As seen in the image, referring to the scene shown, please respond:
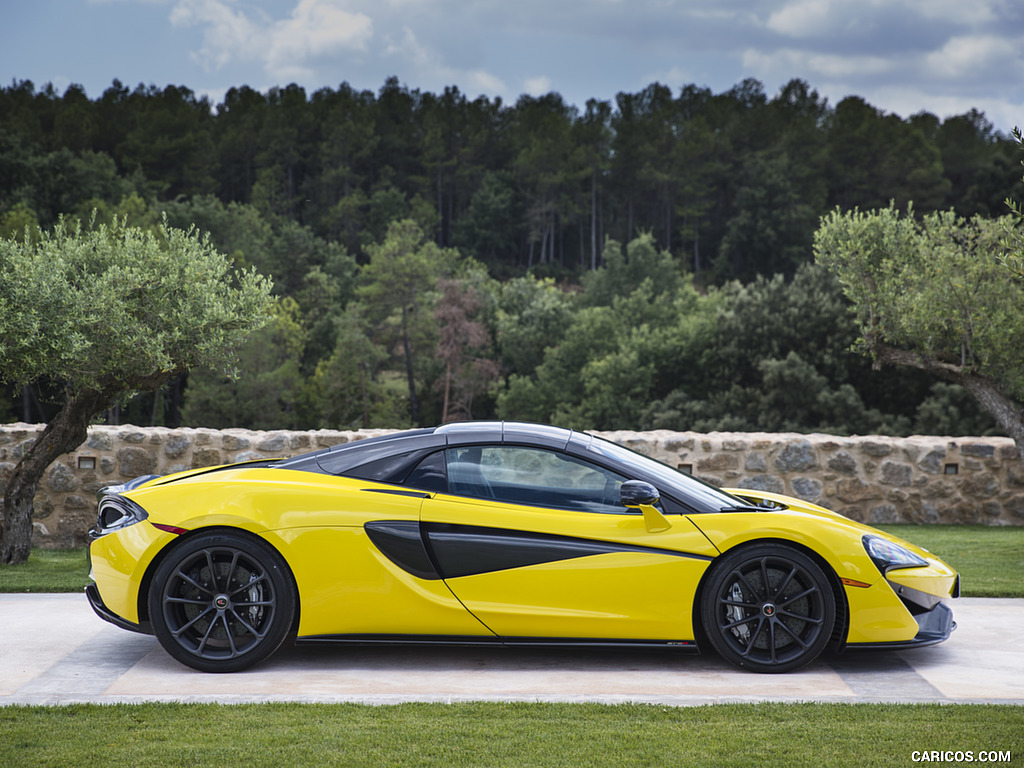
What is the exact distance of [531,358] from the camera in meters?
53.3

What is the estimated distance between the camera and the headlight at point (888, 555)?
479 centimetres

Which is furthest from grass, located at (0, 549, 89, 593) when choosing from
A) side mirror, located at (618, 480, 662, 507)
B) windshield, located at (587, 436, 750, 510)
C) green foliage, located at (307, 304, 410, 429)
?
green foliage, located at (307, 304, 410, 429)

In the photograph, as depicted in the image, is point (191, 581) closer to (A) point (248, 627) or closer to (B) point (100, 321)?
(A) point (248, 627)

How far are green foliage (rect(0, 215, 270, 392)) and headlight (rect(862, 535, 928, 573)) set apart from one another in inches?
213

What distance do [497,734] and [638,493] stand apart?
1.43 meters

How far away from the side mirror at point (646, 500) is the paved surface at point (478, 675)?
29.9 inches

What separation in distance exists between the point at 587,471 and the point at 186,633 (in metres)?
2.20

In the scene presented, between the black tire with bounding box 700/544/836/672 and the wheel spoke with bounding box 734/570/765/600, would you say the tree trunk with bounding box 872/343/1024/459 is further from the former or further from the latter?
the wheel spoke with bounding box 734/570/765/600

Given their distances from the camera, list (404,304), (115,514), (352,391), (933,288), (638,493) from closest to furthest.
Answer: (638,493)
(115,514)
(933,288)
(352,391)
(404,304)

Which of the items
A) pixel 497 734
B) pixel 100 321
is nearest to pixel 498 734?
pixel 497 734

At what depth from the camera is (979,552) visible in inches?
336

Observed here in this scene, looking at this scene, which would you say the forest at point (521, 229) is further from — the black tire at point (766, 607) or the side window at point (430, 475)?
the black tire at point (766, 607)

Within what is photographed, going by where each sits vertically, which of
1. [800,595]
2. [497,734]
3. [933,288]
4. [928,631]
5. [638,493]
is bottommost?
[497,734]

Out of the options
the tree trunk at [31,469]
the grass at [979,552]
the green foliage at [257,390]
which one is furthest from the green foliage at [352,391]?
the tree trunk at [31,469]
